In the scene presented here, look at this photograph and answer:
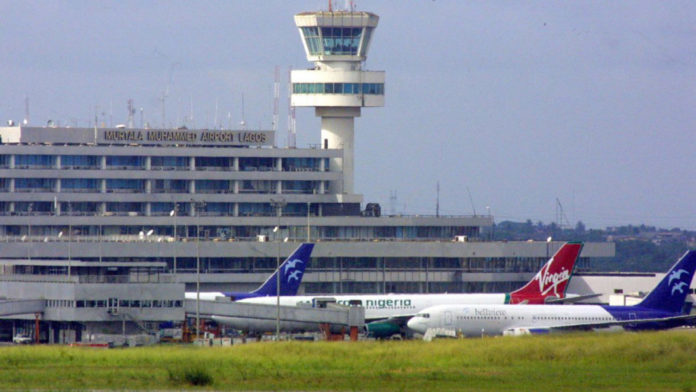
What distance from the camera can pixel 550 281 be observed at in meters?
147

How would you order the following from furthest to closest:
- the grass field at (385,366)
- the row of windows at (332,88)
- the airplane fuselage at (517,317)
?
the row of windows at (332,88), the airplane fuselage at (517,317), the grass field at (385,366)

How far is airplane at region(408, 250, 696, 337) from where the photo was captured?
120m

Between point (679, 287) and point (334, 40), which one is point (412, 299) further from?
point (334, 40)

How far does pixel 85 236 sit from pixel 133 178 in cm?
A: 902

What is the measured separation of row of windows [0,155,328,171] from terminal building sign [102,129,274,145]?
3.08m

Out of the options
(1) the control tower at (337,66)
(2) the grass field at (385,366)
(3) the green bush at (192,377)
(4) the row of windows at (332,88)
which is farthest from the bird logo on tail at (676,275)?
(4) the row of windows at (332,88)

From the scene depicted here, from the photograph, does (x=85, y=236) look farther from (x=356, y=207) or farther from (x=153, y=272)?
(x=153, y=272)

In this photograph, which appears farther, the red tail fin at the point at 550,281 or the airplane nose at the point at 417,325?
the red tail fin at the point at 550,281

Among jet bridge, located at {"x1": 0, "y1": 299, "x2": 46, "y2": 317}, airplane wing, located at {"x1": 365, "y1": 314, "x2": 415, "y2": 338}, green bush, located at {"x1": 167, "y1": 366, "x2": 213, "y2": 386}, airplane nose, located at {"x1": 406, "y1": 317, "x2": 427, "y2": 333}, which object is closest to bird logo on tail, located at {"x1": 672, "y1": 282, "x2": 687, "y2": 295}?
airplane wing, located at {"x1": 365, "y1": 314, "x2": 415, "y2": 338}

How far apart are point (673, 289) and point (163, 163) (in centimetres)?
7436

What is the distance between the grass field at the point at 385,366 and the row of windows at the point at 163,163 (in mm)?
80885

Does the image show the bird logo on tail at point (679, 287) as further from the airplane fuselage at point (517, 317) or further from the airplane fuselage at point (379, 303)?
the airplane fuselage at point (379, 303)

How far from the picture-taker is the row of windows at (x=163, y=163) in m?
176

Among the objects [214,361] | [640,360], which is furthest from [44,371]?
[640,360]
